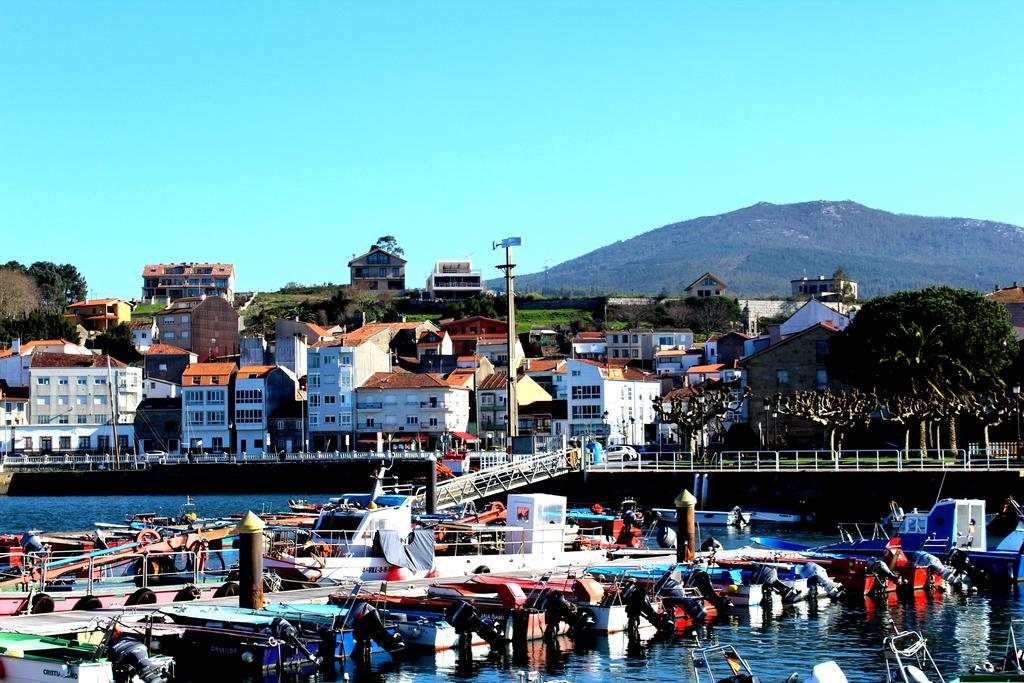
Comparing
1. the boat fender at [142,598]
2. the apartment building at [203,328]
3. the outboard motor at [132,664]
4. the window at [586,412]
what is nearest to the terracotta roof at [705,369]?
the window at [586,412]

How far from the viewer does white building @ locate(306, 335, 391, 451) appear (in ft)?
404

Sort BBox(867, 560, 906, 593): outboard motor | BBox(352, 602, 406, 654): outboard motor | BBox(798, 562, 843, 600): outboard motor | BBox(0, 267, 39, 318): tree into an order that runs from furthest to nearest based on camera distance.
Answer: BBox(0, 267, 39, 318): tree
BBox(867, 560, 906, 593): outboard motor
BBox(798, 562, 843, 600): outboard motor
BBox(352, 602, 406, 654): outboard motor

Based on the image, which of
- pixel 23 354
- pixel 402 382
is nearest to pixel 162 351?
pixel 23 354

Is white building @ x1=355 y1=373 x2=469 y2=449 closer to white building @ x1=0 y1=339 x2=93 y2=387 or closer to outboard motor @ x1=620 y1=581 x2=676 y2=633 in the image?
white building @ x1=0 y1=339 x2=93 y2=387

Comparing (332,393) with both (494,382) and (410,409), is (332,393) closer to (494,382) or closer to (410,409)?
(410,409)

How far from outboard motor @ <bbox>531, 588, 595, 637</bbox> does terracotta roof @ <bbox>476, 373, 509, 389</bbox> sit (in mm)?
92511

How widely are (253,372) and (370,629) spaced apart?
96851mm

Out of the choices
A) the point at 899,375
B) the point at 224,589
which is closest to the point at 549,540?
the point at 224,589

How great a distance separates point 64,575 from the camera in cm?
3922

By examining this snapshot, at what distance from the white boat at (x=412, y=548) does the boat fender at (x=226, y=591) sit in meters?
2.25

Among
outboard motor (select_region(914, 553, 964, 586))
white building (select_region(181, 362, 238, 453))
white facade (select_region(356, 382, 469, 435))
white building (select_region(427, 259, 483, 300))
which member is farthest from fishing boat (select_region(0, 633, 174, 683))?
white building (select_region(427, 259, 483, 300))

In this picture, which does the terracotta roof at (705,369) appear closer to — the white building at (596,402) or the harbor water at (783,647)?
the white building at (596,402)

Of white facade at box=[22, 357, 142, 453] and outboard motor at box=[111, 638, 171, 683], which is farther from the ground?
white facade at box=[22, 357, 142, 453]

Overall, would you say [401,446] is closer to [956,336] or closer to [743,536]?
[956,336]
